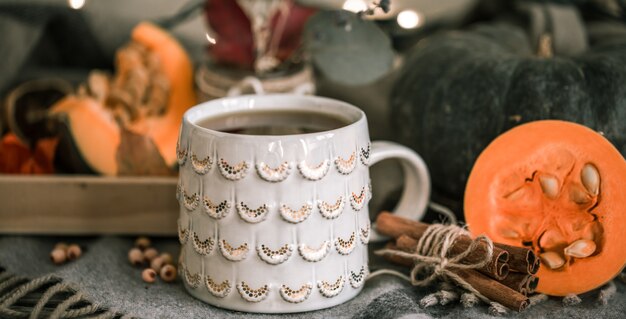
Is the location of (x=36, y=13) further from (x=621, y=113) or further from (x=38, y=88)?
(x=621, y=113)

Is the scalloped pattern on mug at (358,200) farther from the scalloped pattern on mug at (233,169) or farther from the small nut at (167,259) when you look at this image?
the small nut at (167,259)

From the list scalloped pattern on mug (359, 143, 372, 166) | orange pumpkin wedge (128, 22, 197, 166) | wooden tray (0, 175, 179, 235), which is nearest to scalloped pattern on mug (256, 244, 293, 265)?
scalloped pattern on mug (359, 143, 372, 166)

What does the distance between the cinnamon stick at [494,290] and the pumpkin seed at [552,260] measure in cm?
5

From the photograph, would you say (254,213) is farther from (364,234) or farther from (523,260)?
(523,260)

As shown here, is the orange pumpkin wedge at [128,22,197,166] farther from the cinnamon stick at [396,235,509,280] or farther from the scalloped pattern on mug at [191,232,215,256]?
the cinnamon stick at [396,235,509,280]

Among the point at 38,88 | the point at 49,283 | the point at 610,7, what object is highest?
the point at 610,7

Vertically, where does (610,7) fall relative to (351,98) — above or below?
above

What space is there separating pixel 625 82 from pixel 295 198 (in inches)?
15.3

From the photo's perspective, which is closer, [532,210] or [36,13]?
[532,210]

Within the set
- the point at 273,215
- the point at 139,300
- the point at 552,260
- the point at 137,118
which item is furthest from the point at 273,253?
the point at 137,118

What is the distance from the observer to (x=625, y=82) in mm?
750

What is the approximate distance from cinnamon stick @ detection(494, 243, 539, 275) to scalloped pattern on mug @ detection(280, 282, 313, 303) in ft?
0.60

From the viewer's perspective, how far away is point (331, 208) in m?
0.62

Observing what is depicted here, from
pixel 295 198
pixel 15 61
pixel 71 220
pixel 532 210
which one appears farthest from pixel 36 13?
pixel 532 210
